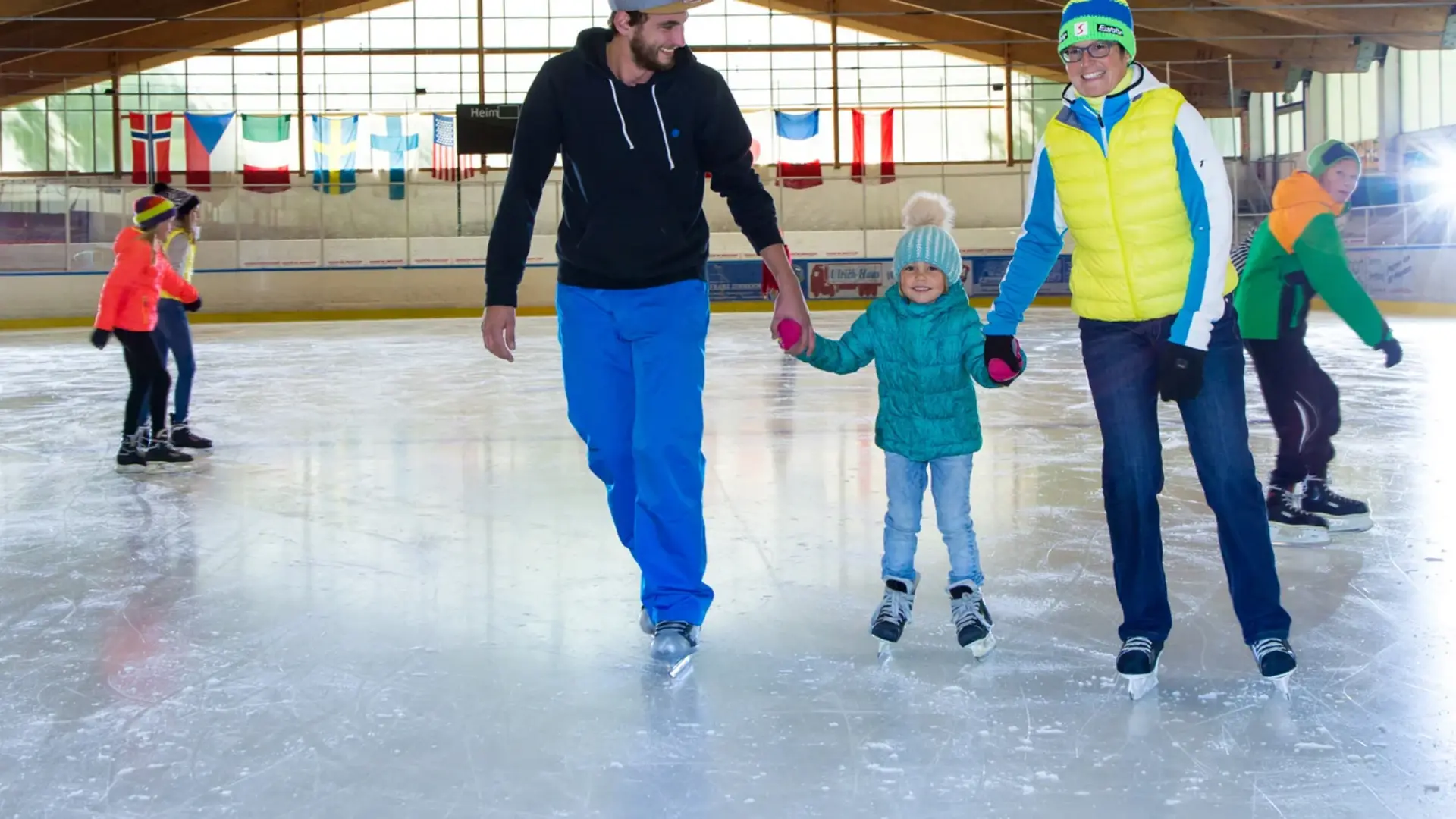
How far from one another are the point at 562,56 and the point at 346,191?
23196mm

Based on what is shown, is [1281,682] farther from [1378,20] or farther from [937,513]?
[1378,20]

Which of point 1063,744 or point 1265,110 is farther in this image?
point 1265,110

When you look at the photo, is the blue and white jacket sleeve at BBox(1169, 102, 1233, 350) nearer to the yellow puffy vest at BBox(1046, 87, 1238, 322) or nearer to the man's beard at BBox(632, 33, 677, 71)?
the yellow puffy vest at BBox(1046, 87, 1238, 322)

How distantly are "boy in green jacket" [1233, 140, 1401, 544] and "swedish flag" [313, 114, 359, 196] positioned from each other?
23612 mm

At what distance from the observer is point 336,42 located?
29.3m

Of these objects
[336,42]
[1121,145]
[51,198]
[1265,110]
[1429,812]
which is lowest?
[1429,812]

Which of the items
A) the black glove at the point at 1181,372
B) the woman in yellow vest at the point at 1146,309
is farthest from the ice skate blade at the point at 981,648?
the black glove at the point at 1181,372

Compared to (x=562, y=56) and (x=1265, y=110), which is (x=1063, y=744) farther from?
(x=1265, y=110)

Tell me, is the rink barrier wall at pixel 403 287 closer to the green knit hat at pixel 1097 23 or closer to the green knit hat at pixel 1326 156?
the green knit hat at pixel 1326 156

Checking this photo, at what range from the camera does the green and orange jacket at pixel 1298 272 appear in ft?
13.9

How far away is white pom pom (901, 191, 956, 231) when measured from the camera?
322cm

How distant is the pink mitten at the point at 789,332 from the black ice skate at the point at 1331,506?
2204 mm

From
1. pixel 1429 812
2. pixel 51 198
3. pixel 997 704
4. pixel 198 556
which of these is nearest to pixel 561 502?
pixel 198 556

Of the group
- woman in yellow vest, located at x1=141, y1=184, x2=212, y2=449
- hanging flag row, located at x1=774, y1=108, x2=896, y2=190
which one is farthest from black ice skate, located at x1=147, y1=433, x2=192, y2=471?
A: hanging flag row, located at x1=774, y1=108, x2=896, y2=190
